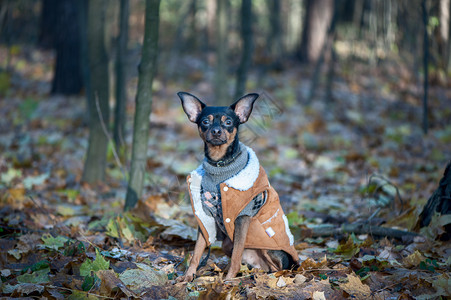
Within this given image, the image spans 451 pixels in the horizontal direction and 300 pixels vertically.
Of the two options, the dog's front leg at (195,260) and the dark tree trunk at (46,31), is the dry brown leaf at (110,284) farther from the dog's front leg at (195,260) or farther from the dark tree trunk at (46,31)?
the dark tree trunk at (46,31)

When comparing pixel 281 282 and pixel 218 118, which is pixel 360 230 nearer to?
pixel 281 282

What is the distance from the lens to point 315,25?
14.2 meters

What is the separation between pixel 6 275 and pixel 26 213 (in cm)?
169

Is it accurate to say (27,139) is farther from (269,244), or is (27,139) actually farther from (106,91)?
(269,244)

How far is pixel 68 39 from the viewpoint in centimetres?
1144

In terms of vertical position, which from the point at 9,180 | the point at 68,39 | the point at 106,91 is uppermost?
the point at 68,39

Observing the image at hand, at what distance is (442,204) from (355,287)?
162 centimetres

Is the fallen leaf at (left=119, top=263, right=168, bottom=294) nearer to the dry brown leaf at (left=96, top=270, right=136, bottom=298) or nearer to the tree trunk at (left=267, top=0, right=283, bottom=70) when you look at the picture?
the dry brown leaf at (left=96, top=270, right=136, bottom=298)

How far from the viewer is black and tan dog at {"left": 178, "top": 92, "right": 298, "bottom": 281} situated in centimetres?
337

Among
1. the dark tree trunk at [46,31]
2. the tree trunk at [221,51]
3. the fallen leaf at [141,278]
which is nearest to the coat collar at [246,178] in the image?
the fallen leaf at [141,278]

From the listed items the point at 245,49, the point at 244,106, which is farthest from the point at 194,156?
the point at 244,106

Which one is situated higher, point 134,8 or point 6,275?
point 134,8

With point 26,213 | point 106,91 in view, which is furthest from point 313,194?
point 26,213

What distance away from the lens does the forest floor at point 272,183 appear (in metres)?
3.04
